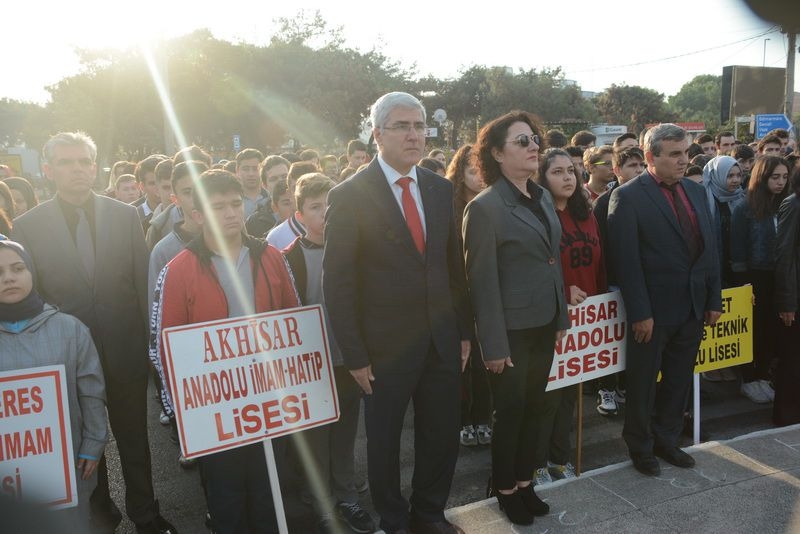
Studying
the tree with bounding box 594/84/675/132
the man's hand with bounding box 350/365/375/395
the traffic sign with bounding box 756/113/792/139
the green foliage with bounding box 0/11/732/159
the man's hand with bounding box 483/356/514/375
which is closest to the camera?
the man's hand with bounding box 350/365/375/395

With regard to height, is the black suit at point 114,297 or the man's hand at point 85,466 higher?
the black suit at point 114,297

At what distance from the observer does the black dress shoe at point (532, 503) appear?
3.36 m

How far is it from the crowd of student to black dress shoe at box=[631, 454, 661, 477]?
14mm

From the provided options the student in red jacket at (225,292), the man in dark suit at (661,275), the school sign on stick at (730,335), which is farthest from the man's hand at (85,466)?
the school sign on stick at (730,335)

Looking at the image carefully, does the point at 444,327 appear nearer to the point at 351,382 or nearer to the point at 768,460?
the point at 351,382

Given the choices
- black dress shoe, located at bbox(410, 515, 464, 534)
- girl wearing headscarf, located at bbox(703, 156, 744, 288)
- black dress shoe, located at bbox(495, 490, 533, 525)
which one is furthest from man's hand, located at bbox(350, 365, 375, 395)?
girl wearing headscarf, located at bbox(703, 156, 744, 288)

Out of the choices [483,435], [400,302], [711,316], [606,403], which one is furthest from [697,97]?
[400,302]

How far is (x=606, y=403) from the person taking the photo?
513 cm

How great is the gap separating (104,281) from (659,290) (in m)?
3.15

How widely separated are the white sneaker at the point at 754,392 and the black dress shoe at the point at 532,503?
2.88 m

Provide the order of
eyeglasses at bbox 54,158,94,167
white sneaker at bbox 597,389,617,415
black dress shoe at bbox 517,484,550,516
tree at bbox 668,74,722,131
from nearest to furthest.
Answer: eyeglasses at bbox 54,158,94,167 → black dress shoe at bbox 517,484,550,516 → white sneaker at bbox 597,389,617,415 → tree at bbox 668,74,722,131

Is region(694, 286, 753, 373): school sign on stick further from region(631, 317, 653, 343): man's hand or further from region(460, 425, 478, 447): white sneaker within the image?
region(460, 425, 478, 447): white sneaker

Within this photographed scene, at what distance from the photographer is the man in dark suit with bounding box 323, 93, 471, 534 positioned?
9.46 feet

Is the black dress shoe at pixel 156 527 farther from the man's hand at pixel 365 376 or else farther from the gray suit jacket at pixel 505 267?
the gray suit jacket at pixel 505 267
